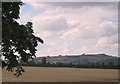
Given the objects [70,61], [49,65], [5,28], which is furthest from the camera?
[70,61]

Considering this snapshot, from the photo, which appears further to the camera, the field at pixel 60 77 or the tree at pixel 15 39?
the field at pixel 60 77

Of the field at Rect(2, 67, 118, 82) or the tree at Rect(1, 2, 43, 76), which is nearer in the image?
the tree at Rect(1, 2, 43, 76)

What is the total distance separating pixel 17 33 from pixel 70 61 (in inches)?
4703

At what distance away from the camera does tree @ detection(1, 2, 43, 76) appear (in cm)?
2358

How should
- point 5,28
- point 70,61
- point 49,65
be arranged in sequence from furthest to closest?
point 70,61 < point 49,65 < point 5,28

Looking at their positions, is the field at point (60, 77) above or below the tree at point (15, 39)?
below

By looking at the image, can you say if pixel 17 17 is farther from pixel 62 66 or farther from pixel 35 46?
pixel 62 66

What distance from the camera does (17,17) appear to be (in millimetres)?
24906

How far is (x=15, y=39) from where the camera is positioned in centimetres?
2381

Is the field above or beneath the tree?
beneath

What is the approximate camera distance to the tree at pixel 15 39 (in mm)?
23584

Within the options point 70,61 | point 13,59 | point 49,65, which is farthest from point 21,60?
point 70,61

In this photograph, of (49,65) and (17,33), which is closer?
(17,33)

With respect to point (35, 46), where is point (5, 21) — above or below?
above
